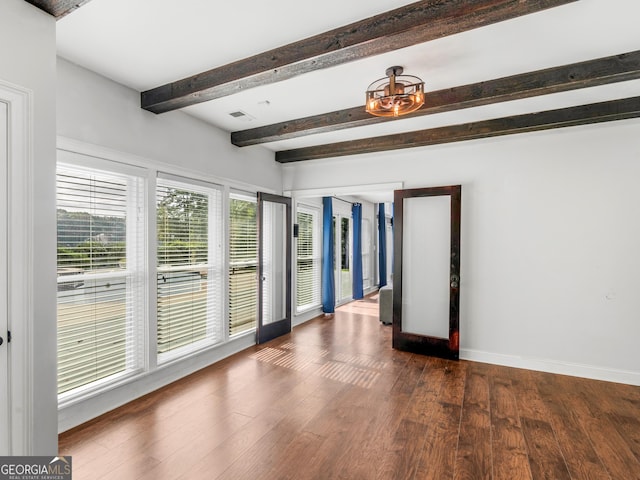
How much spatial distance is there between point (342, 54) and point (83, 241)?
241cm

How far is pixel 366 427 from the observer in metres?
2.51

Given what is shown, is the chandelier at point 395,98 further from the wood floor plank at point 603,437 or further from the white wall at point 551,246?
the wood floor plank at point 603,437

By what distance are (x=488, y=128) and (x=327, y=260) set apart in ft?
11.9

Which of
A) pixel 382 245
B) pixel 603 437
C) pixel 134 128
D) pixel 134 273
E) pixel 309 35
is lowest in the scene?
pixel 603 437

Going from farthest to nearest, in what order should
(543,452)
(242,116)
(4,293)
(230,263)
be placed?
(230,263) → (242,116) → (543,452) → (4,293)

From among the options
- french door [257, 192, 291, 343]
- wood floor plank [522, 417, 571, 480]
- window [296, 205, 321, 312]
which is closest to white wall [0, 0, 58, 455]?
french door [257, 192, 291, 343]

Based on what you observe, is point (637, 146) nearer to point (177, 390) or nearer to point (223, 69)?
point (223, 69)

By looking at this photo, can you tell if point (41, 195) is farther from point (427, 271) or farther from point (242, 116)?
point (427, 271)

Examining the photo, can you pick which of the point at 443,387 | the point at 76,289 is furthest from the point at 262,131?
the point at 443,387

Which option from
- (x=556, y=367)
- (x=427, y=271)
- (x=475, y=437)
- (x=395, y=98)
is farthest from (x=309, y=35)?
(x=556, y=367)

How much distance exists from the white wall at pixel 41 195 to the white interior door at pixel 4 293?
0.10 m

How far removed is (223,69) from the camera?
8.13 feet

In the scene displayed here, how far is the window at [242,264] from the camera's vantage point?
4.17 meters

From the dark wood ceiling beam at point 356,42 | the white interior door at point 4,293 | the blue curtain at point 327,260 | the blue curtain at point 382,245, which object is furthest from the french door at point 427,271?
the blue curtain at point 382,245
